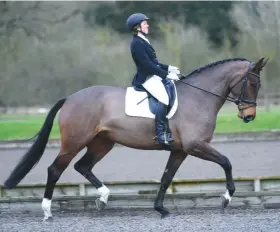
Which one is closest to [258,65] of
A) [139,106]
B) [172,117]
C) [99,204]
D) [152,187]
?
[172,117]

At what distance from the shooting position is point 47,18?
87.1 ft

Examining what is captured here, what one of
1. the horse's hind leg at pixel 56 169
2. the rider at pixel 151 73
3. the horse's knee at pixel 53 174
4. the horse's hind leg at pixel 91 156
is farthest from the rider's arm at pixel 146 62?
the horse's knee at pixel 53 174

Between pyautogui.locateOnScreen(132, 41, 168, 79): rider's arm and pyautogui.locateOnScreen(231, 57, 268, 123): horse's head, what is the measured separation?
3.03 ft

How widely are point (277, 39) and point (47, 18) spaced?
13.5 metres

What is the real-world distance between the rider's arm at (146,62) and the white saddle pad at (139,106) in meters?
0.29

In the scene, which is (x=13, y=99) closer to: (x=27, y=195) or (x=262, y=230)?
(x=27, y=195)

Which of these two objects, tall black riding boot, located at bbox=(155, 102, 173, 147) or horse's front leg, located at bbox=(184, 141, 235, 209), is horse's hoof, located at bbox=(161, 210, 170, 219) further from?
tall black riding boot, located at bbox=(155, 102, 173, 147)

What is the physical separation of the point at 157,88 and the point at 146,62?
33 cm

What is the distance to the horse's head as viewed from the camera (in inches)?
248

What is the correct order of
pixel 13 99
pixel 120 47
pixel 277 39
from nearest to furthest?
pixel 13 99
pixel 120 47
pixel 277 39

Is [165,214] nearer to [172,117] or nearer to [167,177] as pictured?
[167,177]

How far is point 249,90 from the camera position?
6348 millimetres

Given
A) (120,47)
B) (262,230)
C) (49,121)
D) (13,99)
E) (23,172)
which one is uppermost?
(120,47)

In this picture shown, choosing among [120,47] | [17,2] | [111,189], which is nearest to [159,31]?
[120,47]
